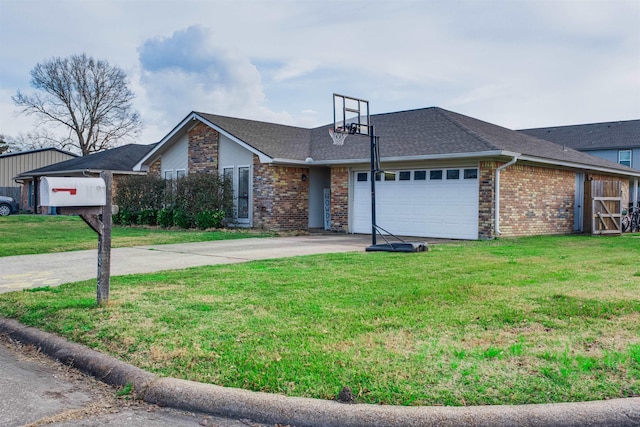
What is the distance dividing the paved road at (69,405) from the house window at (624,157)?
116 ft

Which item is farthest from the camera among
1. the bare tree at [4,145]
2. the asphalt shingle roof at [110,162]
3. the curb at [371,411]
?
the bare tree at [4,145]

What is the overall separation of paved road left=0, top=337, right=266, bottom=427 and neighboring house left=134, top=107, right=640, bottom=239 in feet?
40.3

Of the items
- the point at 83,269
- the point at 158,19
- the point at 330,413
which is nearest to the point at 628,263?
the point at 330,413

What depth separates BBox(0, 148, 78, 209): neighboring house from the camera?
125ft

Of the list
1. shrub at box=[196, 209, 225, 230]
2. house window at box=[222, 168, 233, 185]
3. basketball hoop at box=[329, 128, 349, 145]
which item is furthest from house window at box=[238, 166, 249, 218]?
→ basketball hoop at box=[329, 128, 349, 145]

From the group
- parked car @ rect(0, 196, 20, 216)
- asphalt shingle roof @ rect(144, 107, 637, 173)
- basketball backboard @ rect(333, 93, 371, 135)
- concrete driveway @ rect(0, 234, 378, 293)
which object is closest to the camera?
concrete driveway @ rect(0, 234, 378, 293)

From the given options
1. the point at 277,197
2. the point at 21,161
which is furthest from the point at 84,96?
the point at 277,197

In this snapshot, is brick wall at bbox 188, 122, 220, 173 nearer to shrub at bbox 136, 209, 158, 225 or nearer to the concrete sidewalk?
shrub at bbox 136, 209, 158, 225

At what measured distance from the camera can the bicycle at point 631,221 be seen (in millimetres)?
20984

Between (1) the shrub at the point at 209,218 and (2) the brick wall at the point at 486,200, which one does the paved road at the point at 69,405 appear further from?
(1) the shrub at the point at 209,218

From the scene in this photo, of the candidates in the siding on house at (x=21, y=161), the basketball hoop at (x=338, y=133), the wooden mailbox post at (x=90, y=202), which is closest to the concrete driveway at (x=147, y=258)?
the wooden mailbox post at (x=90, y=202)

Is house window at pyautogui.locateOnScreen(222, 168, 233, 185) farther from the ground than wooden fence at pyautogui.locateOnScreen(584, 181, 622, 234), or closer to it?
farther from the ground

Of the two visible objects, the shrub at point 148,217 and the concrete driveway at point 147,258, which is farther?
the shrub at point 148,217

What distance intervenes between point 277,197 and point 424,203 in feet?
17.4
